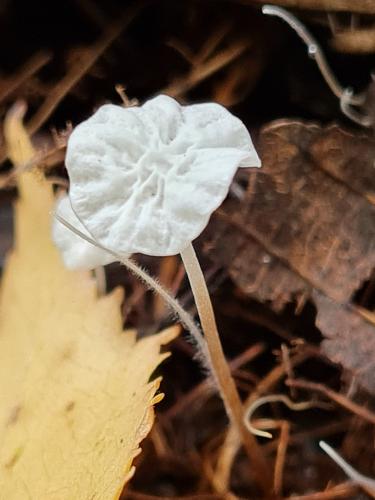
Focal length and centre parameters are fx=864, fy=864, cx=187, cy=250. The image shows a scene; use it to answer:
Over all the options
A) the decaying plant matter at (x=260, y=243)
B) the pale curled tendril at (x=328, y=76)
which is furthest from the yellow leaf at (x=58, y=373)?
the pale curled tendril at (x=328, y=76)

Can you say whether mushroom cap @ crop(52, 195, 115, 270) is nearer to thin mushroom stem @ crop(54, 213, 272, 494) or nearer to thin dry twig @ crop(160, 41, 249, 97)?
thin mushroom stem @ crop(54, 213, 272, 494)

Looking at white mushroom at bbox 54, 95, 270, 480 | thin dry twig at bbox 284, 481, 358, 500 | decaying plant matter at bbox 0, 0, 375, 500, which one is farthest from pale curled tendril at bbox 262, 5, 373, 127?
thin dry twig at bbox 284, 481, 358, 500

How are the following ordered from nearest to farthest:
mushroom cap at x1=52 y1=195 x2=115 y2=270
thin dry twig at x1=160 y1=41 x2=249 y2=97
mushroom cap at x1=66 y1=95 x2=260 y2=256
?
mushroom cap at x1=66 y1=95 x2=260 y2=256 → mushroom cap at x1=52 y1=195 x2=115 y2=270 → thin dry twig at x1=160 y1=41 x2=249 y2=97

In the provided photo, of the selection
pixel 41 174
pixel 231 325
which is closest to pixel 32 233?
pixel 41 174

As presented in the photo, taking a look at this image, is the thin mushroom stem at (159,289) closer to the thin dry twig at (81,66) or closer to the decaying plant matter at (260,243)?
the decaying plant matter at (260,243)

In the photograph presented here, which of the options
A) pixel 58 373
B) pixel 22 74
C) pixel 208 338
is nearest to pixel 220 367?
pixel 208 338

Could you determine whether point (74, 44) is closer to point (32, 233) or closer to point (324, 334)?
point (32, 233)

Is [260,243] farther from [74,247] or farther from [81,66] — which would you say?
[81,66]
